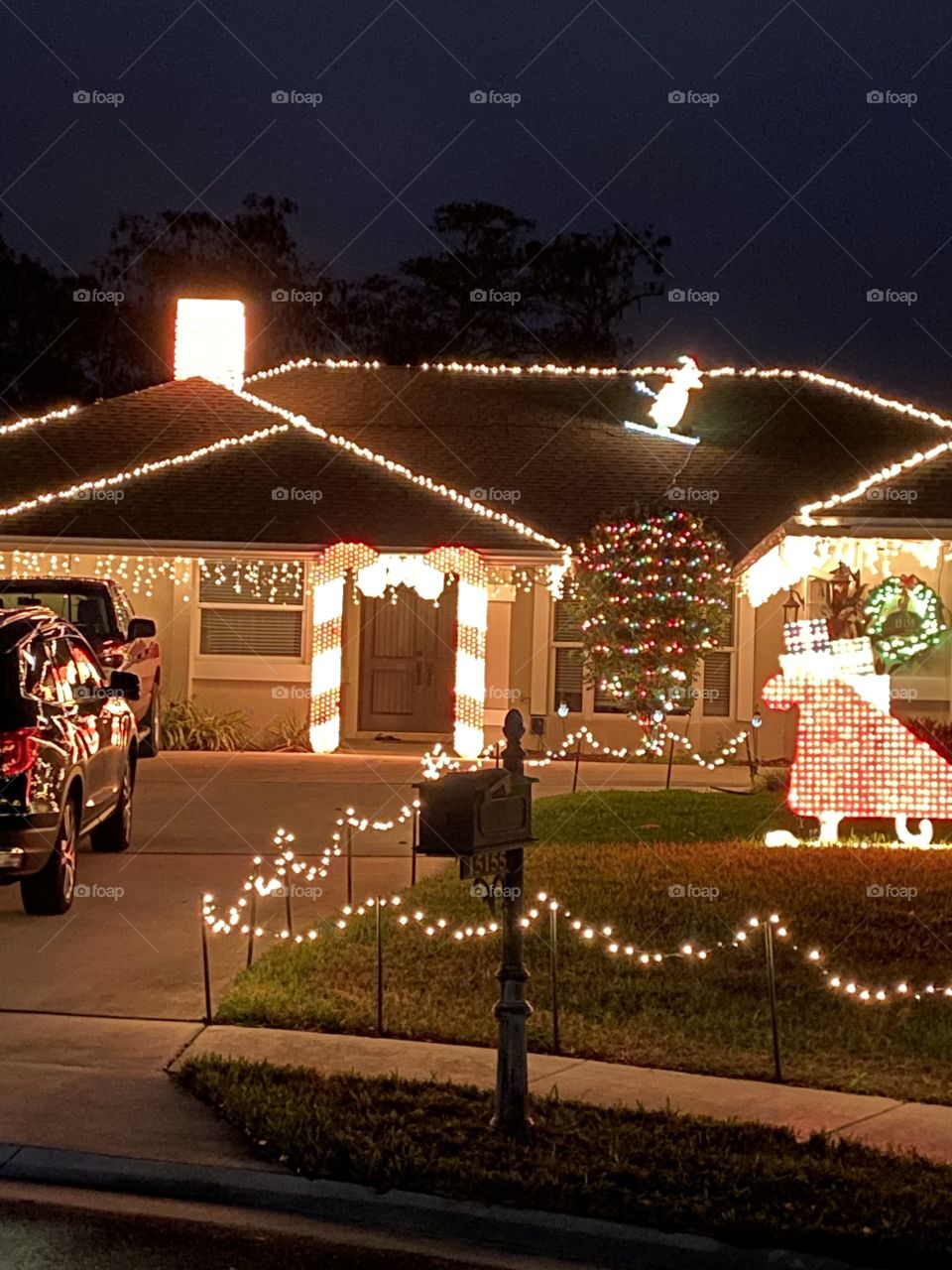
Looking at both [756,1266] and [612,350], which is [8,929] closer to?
[756,1266]

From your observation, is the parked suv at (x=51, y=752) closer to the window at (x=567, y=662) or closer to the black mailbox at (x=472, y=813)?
the black mailbox at (x=472, y=813)

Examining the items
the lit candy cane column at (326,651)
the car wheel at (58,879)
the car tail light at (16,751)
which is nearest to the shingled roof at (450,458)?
the lit candy cane column at (326,651)

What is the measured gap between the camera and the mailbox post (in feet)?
23.1

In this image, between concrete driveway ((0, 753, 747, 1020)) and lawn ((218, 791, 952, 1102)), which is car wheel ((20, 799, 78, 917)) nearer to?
concrete driveway ((0, 753, 747, 1020))

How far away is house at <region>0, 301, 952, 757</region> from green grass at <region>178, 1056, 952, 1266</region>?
12056mm

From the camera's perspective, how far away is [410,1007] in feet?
32.0

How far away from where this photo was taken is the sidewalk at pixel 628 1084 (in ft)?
25.7

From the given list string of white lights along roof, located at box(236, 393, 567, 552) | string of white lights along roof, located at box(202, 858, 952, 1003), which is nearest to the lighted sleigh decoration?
string of white lights along roof, located at box(202, 858, 952, 1003)

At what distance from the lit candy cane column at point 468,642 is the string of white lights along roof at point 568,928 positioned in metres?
7.65

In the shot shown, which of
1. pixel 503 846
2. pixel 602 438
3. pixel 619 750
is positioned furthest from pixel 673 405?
pixel 503 846

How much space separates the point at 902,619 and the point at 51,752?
34.4 feet

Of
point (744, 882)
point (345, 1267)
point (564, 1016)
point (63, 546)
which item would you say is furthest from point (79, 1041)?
point (63, 546)

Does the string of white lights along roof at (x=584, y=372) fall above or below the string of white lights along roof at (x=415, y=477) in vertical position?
above

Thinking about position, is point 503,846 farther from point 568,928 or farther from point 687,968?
point 568,928
